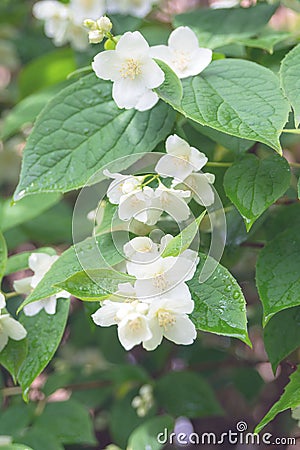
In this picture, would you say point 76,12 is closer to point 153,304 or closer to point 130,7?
point 130,7

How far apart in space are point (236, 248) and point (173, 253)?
31 cm

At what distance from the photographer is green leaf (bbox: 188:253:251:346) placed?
2.24 feet

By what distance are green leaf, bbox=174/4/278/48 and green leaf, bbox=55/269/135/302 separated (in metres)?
0.53

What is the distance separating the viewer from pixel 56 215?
154cm

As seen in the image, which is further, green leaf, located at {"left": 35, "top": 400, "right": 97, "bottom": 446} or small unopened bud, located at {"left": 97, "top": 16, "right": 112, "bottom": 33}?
green leaf, located at {"left": 35, "top": 400, "right": 97, "bottom": 446}

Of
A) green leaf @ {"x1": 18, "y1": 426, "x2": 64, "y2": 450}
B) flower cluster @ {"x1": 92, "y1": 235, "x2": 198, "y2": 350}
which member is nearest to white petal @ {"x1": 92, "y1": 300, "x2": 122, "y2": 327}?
flower cluster @ {"x1": 92, "y1": 235, "x2": 198, "y2": 350}

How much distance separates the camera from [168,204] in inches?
30.2

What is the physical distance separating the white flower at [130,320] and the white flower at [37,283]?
0.16 m

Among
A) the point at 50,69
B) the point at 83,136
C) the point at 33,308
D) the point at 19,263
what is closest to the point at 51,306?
the point at 33,308

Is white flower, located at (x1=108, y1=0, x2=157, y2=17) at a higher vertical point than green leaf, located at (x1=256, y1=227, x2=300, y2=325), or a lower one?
higher

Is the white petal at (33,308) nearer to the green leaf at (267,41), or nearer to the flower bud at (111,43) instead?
the flower bud at (111,43)

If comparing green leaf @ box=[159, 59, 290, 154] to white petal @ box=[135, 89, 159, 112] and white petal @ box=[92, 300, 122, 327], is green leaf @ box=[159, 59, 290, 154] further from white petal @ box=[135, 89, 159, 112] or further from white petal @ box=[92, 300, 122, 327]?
white petal @ box=[92, 300, 122, 327]

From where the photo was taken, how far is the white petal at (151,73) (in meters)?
0.80

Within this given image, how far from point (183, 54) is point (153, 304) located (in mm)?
389
